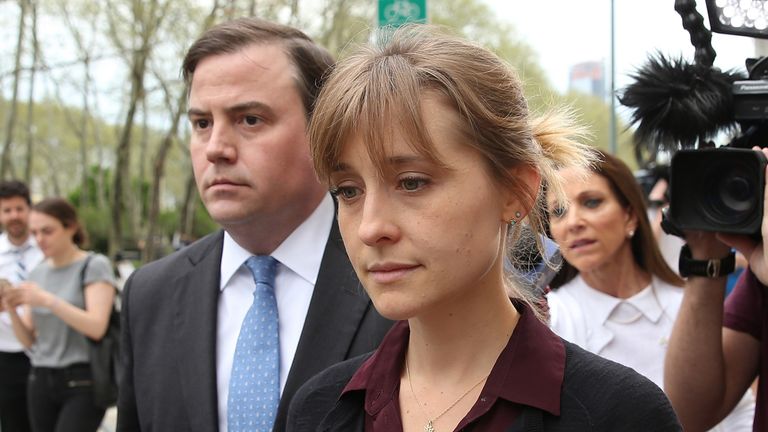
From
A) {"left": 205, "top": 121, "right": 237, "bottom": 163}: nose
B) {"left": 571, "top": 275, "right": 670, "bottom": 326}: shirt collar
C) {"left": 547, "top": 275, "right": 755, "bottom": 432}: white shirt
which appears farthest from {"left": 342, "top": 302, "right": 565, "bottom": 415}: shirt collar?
{"left": 571, "top": 275, "right": 670, "bottom": 326}: shirt collar

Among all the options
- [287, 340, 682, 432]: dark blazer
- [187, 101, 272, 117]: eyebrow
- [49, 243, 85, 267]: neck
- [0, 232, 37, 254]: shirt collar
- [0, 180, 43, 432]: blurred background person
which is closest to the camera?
[287, 340, 682, 432]: dark blazer

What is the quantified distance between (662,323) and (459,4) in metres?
24.9

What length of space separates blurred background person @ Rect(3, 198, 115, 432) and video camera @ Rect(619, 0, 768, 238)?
4.11 metres

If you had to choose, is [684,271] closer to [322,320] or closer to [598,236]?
[322,320]

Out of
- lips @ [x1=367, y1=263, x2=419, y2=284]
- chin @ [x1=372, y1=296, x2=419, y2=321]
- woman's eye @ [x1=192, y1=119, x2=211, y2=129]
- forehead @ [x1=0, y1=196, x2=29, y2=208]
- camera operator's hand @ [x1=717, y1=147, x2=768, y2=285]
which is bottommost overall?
forehead @ [x1=0, y1=196, x2=29, y2=208]

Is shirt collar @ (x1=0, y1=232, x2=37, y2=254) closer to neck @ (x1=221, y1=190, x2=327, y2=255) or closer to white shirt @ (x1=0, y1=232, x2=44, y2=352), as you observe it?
white shirt @ (x1=0, y1=232, x2=44, y2=352)

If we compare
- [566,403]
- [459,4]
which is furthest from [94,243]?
[566,403]

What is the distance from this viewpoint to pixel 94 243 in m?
28.3

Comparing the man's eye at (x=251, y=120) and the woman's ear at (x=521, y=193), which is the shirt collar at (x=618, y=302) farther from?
the woman's ear at (x=521, y=193)

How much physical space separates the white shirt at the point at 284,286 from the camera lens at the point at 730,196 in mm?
1063

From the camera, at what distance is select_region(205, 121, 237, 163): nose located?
7.86 ft

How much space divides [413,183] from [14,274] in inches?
226

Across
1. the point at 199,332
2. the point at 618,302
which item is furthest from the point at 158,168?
the point at 199,332

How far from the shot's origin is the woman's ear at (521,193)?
65.6 inches
